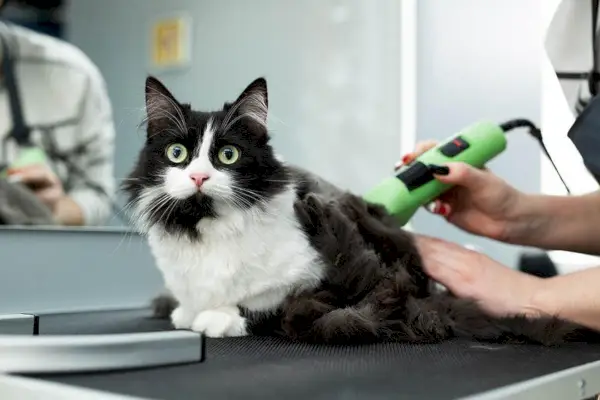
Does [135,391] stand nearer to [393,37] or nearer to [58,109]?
[58,109]

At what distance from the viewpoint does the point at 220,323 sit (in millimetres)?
750

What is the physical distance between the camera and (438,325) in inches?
30.2

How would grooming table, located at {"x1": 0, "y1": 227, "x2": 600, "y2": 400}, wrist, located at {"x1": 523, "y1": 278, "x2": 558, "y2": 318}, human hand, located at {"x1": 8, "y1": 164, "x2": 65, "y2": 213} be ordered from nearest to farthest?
grooming table, located at {"x1": 0, "y1": 227, "x2": 600, "y2": 400} → wrist, located at {"x1": 523, "y1": 278, "x2": 558, "y2": 318} → human hand, located at {"x1": 8, "y1": 164, "x2": 65, "y2": 213}

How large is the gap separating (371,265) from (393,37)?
0.88 m

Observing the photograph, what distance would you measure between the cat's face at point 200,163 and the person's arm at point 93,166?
0.53 metres

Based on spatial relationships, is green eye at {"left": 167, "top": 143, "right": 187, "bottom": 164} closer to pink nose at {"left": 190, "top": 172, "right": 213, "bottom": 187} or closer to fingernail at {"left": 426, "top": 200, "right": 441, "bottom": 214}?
pink nose at {"left": 190, "top": 172, "right": 213, "bottom": 187}

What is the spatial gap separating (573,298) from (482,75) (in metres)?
0.87

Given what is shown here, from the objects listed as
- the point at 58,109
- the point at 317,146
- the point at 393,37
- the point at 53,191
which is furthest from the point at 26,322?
the point at 393,37

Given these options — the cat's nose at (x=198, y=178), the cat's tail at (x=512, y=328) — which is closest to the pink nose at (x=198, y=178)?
the cat's nose at (x=198, y=178)

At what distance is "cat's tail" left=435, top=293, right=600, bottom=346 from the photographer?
2.48 feet

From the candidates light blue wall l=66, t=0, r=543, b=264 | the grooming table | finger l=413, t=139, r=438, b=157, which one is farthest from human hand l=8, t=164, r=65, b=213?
finger l=413, t=139, r=438, b=157

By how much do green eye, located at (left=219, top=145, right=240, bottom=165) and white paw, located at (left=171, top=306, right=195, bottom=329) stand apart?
0.68 ft

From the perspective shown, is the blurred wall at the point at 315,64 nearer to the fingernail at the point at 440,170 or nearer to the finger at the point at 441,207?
the finger at the point at 441,207

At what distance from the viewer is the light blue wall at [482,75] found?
1.52 meters
